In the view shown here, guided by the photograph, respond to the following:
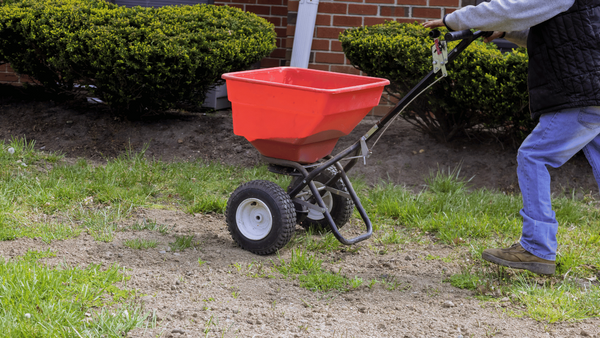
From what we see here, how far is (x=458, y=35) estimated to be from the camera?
2.62 metres

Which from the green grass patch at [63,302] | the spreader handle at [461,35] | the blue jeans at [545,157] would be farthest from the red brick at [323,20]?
the green grass patch at [63,302]

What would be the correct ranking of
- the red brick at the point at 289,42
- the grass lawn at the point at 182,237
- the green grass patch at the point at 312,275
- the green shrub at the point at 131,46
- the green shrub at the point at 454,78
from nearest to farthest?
1. the grass lawn at the point at 182,237
2. the green grass patch at the point at 312,275
3. the green shrub at the point at 454,78
4. the green shrub at the point at 131,46
5. the red brick at the point at 289,42

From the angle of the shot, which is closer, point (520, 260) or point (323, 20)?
point (520, 260)

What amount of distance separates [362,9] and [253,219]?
120 inches

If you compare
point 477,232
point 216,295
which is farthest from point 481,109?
point 216,295

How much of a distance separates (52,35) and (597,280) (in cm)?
425

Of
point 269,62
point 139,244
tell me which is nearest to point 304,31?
point 269,62

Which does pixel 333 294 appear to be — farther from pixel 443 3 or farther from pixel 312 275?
pixel 443 3

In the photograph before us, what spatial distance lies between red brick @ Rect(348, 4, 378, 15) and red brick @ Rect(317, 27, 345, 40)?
8.6 inches

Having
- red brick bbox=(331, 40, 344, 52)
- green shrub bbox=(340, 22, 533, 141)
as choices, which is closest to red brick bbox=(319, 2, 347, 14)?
red brick bbox=(331, 40, 344, 52)

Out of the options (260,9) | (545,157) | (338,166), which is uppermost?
(260,9)

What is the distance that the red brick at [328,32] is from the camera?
5.48m

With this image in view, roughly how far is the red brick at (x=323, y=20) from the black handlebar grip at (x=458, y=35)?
293cm

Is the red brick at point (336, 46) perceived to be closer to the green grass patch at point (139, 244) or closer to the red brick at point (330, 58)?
the red brick at point (330, 58)
